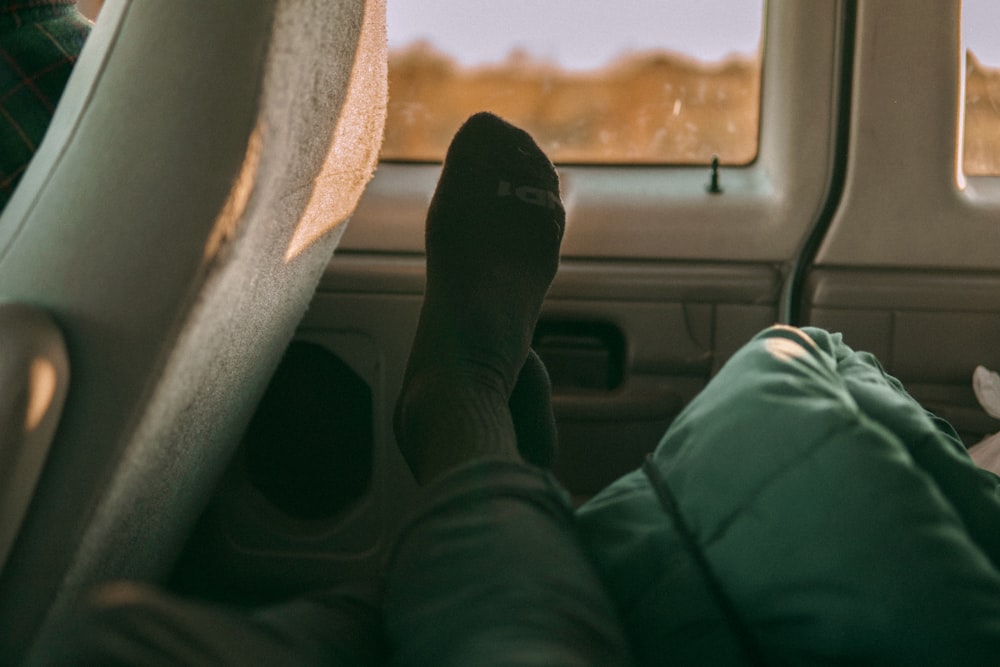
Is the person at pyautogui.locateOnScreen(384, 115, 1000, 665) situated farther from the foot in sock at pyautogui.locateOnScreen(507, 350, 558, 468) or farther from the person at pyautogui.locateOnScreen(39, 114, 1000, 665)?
the foot in sock at pyautogui.locateOnScreen(507, 350, 558, 468)

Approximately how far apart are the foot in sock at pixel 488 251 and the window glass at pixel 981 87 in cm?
47

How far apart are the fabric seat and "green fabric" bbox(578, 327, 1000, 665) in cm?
24

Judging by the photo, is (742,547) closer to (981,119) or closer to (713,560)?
(713,560)

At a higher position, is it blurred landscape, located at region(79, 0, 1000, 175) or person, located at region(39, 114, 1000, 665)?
blurred landscape, located at region(79, 0, 1000, 175)

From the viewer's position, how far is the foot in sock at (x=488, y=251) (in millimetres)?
881

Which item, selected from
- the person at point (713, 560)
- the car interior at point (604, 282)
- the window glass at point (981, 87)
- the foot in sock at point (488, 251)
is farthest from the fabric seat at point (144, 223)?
the window glass at point (981, 87)

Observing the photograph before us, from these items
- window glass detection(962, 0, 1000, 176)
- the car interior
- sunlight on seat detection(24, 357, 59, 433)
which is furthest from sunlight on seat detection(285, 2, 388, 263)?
window glass detection(962, 0, 1000, 176)

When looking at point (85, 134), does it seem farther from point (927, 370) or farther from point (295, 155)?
point (927, 370)

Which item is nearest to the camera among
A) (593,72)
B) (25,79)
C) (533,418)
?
(25,79)

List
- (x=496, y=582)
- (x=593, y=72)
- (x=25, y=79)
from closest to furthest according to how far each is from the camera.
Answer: (x=496, y=582)
(x=25, y=79)
(x=593, y=72)

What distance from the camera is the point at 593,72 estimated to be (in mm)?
1046

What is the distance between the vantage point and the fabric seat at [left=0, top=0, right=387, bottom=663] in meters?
0.42

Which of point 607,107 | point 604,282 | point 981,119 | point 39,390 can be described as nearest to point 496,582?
point 39,390

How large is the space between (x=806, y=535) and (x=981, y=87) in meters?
0.81
